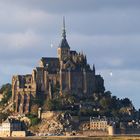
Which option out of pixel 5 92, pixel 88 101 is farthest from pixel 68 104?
pixel 5 92

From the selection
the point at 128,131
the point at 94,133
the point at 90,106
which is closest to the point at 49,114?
the point at 90,106

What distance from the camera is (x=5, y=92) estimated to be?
184625 mm

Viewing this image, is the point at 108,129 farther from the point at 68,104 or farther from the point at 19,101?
the point at 19,101

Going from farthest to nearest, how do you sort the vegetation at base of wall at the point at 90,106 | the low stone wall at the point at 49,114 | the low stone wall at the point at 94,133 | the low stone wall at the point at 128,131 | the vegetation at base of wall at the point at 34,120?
the vegetation at base of wall at the point at 90,106 → the vegetation at base of wall at the point at 34,120 → the low stone wall at the point at 49,114 → the low stone wall at the point at 128,131 → the low stone wall at the point at 94,133

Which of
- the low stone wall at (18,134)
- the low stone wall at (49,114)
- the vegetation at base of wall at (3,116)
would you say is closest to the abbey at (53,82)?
the vegetation at base of wall at (3,116)

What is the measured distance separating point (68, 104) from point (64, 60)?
42.2 ft

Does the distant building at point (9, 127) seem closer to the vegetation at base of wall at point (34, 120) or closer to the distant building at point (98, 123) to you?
the vegetation at base of wall at point (34, 120)

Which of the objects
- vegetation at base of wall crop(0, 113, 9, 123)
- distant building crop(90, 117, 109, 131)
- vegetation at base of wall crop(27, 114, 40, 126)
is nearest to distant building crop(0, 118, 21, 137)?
vegetation at base of wall crop(27, 114, 40, 126)

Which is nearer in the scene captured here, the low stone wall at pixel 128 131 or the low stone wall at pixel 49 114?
the low stone wall at pixel 128 131

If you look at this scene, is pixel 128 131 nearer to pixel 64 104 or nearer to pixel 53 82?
pixel 64 104

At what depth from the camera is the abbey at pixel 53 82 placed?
170m

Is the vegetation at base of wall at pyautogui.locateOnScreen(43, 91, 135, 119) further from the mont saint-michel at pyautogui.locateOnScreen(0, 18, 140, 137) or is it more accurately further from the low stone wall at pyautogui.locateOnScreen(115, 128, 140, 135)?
the low stone wall at pyautogui.locateOnScreen(115, 128, 140, 135)

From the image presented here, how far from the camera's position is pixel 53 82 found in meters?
171

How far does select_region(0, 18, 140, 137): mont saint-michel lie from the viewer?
161500 mm
